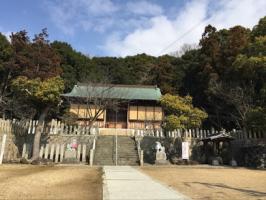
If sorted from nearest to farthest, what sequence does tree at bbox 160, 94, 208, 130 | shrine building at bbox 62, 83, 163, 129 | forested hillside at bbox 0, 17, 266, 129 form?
forested hillside at bbox 0, 17, 266, 129 → tree at bbox 160, 94, 208, 130 → shrine building at bbox 62, 83, 163, 129

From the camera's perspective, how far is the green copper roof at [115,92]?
27.8m

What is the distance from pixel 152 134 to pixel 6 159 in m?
10.4

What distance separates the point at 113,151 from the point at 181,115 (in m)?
5.57

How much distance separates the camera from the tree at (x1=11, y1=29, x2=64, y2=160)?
1708 cm

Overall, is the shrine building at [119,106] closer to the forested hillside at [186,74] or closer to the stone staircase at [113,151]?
the forested hillside at [186,74]

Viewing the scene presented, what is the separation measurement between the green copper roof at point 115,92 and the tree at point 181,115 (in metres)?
6.60

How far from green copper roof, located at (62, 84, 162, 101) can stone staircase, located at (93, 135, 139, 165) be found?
20.1 feet

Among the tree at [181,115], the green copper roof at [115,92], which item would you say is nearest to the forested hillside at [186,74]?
the green copper roof at [115,92]

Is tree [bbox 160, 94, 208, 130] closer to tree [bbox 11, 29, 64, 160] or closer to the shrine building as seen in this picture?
the shrine building

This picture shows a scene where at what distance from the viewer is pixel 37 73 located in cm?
2484

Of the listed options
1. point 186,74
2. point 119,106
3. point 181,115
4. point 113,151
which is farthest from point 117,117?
point 113,151

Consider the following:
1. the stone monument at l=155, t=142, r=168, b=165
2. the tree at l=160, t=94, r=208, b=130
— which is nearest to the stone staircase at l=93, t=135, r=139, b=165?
the stone monument at l=155, t=142, r=168, b=165

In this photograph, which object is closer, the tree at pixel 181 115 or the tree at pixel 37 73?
the tree at pixel 37 73

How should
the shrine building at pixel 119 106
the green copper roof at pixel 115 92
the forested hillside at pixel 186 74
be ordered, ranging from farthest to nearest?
the shrine building at pixel 119 106
the green copper roof at pixel 115 92
the forested hillside at pixel 186 74
